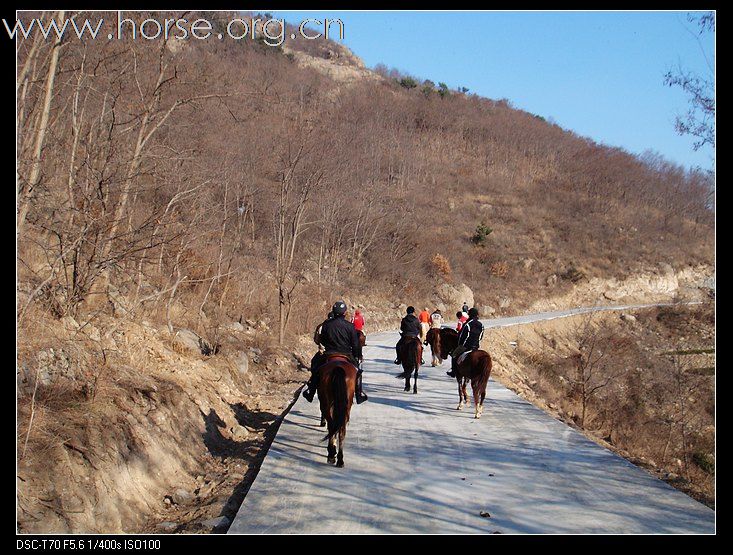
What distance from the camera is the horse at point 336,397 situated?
9523 mm

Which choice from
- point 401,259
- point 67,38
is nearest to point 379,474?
point 67,38

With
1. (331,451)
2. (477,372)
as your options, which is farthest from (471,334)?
(331,451)

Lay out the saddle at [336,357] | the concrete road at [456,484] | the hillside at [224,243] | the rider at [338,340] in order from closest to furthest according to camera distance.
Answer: the concrete road at [456,484]
the hillside at [224,243]
the saddle at [336,357]
the rider at [338,340]

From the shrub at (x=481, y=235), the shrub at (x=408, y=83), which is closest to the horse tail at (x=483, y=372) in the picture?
the shrub at (x=481, y=235)

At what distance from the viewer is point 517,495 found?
8109 millimetres

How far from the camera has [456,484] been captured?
859 cm

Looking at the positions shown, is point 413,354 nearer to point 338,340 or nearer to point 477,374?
point 477,374

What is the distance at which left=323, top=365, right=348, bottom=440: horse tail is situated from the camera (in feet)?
31.2

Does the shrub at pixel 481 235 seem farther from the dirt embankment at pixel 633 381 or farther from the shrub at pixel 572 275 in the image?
the dirt embankment at pixel 633 381

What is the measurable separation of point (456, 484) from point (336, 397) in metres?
2.15

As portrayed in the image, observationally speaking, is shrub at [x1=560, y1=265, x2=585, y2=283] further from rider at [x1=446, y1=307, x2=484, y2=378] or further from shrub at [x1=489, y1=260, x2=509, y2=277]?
rider at [x1=446, y1=307, x2=484, y2=378]

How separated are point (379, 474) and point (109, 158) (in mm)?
7982
